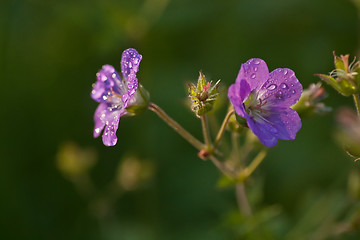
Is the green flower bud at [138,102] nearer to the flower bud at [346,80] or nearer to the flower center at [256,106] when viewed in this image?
the flower center at [256,106]

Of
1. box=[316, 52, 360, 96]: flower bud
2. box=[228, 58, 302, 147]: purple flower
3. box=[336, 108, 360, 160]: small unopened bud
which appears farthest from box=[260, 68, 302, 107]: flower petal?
box=[336, 108, 360, 160]: small unopened bud

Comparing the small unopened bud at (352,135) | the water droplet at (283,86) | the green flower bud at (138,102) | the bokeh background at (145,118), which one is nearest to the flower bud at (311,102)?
the small unopened bud at (352,135)

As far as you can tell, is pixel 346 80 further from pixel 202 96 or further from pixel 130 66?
Result: pixel 130 66

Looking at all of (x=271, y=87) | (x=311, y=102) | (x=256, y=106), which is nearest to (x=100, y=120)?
(x=256, y=106)

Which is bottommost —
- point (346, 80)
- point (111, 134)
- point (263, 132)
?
point (263, 132)

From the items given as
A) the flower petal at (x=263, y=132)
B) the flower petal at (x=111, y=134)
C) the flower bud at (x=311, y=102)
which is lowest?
the flower petal at (x=263, y=132)

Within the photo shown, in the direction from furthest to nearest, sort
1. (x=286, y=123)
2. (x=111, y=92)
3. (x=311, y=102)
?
(x=111, y=92) → (x=311, y=102) → (x=286, y=123)
